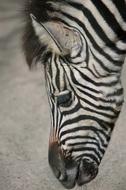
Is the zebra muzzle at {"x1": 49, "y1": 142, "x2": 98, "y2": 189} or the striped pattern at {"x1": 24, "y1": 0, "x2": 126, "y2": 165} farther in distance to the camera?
the zebra muzzle at {"x1": 49, "y1": 142, "x2": 98, "y2": 189}

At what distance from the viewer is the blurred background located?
2715 mm

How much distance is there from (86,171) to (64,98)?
1.12 feet

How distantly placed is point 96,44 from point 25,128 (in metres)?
1.39

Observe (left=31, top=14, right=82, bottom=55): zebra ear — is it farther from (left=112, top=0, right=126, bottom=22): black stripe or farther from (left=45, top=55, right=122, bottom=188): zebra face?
(left=112, top=0, right=126, bottom=22): black stripe

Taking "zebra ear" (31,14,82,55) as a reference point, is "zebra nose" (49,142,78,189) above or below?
below

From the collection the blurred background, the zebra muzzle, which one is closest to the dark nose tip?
the zebra muzzle

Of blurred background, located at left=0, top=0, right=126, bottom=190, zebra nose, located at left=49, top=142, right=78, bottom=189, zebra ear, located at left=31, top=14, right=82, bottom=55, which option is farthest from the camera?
blurred background, located at left=0, top=0, right=126, bottom=190

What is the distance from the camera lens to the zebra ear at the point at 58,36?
165cm

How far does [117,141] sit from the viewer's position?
2936 millimetres

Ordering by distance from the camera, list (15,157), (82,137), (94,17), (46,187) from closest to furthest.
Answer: (94,17) < (82,137) < (46,187) < (15,157)

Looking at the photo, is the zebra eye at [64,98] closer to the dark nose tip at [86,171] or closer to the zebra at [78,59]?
the zebra at [78,59]

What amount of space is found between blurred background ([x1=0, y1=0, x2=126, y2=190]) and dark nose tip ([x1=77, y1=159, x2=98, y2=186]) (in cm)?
72

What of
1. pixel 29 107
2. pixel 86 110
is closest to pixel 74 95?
pixel 86 110

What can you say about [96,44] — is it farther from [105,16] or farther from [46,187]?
[46,187]
